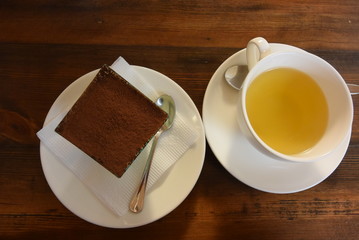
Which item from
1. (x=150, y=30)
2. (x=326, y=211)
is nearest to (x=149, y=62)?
(x=150, y=30)

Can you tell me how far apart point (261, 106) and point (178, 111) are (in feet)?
0.89

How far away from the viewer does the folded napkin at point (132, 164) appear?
0.86 meters

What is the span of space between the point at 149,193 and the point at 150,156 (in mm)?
117

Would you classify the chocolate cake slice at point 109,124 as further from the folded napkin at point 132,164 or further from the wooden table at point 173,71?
the wooden table at point 173,71

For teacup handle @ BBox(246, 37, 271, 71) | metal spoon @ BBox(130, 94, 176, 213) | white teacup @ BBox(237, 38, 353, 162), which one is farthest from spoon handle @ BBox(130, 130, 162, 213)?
teacup handle @ BBox(246, 37, 271, 71)

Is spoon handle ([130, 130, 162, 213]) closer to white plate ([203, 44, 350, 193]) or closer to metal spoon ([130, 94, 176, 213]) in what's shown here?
metal spoon ([130, 94, 176, 213])

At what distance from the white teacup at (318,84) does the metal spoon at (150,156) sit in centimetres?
23

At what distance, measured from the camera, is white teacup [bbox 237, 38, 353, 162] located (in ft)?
2.59

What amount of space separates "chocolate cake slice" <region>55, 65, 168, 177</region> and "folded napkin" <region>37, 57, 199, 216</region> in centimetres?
8

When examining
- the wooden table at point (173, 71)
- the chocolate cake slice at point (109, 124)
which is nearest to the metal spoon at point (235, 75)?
the wooden table at point (173, 71)

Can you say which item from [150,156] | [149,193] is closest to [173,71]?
[150,156]

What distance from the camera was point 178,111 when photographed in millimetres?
933

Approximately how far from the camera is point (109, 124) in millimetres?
817

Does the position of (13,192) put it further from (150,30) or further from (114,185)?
(150,30)
